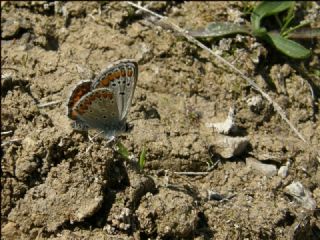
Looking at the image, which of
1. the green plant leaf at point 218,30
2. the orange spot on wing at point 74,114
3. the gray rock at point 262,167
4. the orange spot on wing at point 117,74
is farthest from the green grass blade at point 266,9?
the orange spot on wing at point 74,114

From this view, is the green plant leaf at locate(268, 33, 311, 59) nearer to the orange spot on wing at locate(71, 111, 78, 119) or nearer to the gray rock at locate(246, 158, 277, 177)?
the gray rock at locate(246, 158, 277, 177)

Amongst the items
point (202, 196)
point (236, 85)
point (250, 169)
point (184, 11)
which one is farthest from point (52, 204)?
point (184, 11)

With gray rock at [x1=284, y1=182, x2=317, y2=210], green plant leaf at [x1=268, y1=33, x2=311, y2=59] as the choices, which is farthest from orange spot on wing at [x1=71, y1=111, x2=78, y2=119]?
green plant leaf at [x1=268, y1=33, x2=311, y2=59]

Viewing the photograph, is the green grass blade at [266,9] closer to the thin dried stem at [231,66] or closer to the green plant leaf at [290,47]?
the green plant leaf at [290,47]

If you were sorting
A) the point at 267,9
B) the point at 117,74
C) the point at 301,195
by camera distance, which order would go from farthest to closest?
the point at 267,9
the point at 301,195
the point at 117,74

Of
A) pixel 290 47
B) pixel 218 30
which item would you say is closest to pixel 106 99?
pixel 218 30

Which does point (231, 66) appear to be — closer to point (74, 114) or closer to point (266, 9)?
point (266, 9)
